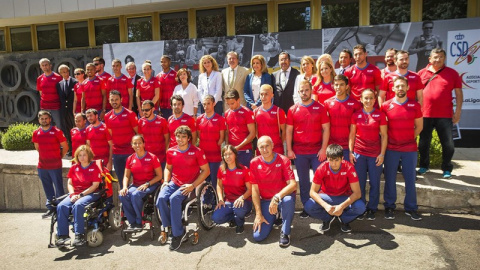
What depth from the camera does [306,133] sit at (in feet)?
17.5

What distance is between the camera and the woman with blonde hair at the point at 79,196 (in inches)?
202

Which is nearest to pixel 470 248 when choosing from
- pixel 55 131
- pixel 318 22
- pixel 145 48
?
pixel 55 131

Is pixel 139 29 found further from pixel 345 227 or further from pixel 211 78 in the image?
pixel 345 227

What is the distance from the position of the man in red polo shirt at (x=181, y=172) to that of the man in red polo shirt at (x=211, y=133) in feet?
0.99

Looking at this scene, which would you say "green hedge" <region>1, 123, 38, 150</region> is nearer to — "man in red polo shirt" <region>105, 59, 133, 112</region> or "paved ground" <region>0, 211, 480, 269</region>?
"man in red polo shirt" <region>105, 59, 133, 112</region>

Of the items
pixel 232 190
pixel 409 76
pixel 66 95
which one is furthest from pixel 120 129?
pixel 409 76

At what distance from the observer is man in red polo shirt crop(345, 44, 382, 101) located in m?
5.69

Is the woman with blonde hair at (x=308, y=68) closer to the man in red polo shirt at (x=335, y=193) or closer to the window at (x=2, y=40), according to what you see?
the man in red polo shirt at (x=335, y=193)

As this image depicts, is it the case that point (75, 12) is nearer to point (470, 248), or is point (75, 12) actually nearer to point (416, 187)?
point (416, 187)

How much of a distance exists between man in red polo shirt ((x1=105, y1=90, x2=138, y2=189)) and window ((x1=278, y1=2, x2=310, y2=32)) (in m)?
5.42

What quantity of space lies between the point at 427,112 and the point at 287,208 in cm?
276

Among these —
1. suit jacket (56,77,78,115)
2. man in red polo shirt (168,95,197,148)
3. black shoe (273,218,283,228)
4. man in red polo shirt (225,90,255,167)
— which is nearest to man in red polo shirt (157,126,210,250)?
man in red polo shirt (168,95,197,148)

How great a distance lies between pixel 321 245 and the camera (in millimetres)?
4738

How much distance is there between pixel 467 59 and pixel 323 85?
3.86 m
